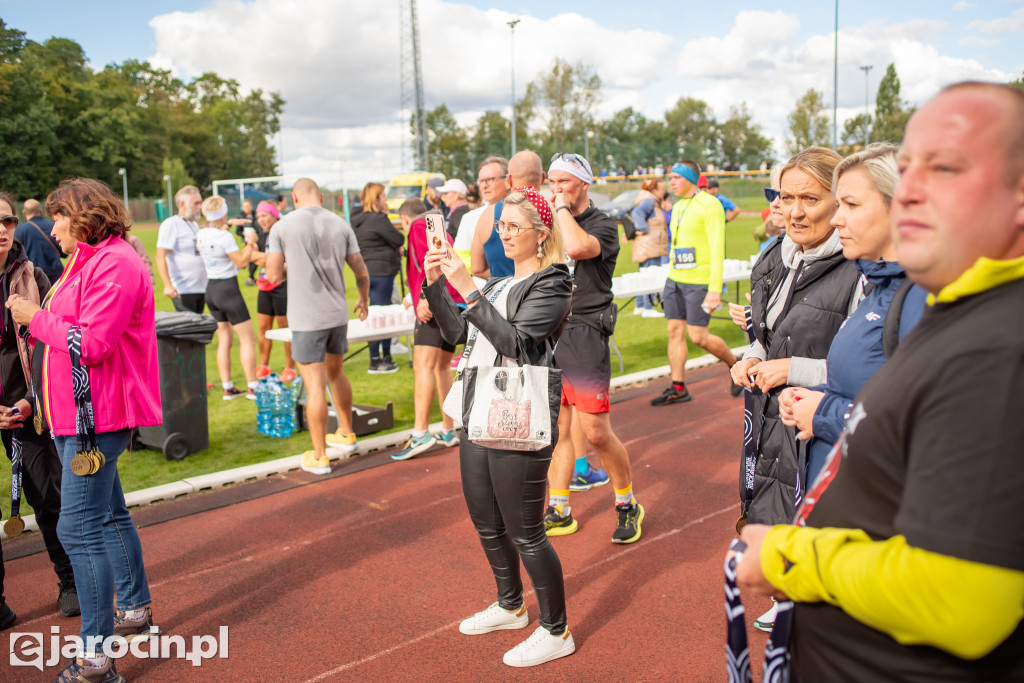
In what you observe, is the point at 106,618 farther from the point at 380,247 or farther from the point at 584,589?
the point at 380,247

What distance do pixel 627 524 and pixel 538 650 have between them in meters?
1.52

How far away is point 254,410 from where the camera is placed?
842 cm

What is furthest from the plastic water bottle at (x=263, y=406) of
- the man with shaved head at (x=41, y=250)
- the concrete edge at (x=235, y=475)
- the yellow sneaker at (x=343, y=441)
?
the man with shaved head at (x=41, y=250)

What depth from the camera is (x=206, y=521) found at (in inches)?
215

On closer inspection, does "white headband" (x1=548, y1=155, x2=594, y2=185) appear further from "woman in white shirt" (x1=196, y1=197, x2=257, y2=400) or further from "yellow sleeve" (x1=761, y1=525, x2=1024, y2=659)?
"woman in white shirt" (x1=196, y1=197, x2=257, y2=400)

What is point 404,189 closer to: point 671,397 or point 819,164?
point 671,397

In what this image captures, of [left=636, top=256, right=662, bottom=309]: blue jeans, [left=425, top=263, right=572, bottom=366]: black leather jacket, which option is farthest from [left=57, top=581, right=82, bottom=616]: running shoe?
[left=636, top=256, right=662, bottom=309]: blue jeans

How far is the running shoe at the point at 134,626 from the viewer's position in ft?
12.7

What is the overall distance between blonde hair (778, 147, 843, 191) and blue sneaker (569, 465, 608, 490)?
131 inches

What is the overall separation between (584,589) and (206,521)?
275 cm

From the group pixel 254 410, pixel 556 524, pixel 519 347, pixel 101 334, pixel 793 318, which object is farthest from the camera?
pixel 254 410

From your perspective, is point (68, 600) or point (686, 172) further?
point (686, 172)
